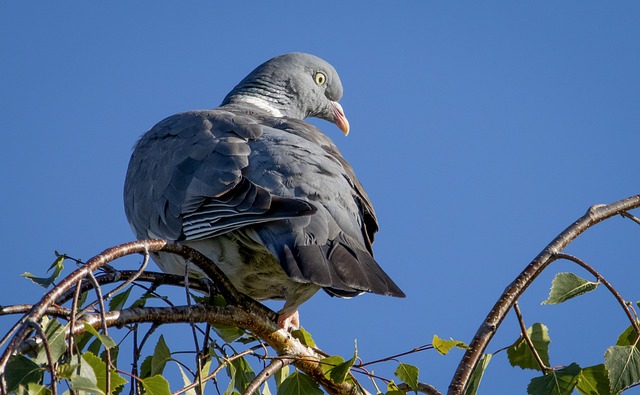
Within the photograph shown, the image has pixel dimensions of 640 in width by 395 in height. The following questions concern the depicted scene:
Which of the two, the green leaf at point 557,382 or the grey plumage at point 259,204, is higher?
the grey plumage at point 259,204

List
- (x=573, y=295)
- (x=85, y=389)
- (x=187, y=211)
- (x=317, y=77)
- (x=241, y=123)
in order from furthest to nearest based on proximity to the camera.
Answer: (x=317, y=77)
(x=241, y=123)
(x=187, y=211)
(x=573, y=295)
(x=85, y=389)

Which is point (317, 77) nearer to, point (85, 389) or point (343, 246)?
point (343, 246)

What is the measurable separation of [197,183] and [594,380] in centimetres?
188

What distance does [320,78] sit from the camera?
21.0ft

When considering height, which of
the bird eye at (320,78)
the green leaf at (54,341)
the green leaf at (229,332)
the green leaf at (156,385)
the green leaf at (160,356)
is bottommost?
the green leaf at (156,385)

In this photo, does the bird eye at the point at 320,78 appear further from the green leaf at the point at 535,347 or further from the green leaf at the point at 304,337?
the green leaf at the point at 535,347

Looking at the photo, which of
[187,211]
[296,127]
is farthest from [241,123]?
[187,211]

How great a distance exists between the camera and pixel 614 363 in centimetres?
251

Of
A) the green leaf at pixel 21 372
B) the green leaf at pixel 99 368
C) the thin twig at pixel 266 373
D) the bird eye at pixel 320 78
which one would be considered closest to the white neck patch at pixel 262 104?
the bird eye at pixel 320 78

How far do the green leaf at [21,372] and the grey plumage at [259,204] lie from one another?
123 cm

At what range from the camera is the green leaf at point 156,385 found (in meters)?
2.22

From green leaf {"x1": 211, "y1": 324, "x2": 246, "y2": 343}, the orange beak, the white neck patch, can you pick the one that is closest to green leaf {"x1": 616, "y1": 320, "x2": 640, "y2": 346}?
green leaf {"x1": 211, "y1": 324, "x2": 246, "y2": 343}

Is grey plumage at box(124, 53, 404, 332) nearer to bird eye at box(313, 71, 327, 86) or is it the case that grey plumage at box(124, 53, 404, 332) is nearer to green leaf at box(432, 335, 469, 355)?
green leaf at box(432, 335, 469, 355)

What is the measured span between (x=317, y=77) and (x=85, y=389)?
479cm
